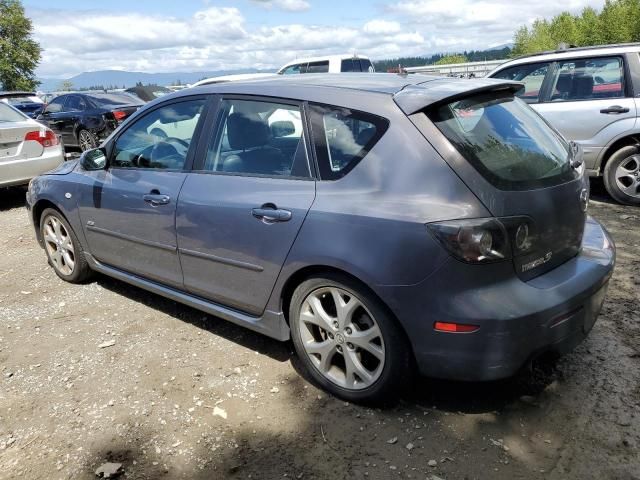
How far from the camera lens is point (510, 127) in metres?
2.93

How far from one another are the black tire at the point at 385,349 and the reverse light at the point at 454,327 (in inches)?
8.5

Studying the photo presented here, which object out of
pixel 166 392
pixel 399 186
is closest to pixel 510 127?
pixel 399 186

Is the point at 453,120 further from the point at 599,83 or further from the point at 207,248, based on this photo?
the point at 599,83

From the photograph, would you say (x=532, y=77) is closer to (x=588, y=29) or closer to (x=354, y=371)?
(x=354, y=371)

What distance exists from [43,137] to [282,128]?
6.42m

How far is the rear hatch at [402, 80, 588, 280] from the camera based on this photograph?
2.51 metres

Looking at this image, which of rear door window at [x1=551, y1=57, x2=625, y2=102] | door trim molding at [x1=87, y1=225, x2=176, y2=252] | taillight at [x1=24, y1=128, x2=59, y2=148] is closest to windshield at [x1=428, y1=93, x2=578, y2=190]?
door trim molding at [x1=87, y1=225, x2=176, y2=252]

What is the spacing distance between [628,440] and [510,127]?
63.1 inches

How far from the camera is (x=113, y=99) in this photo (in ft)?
44.0

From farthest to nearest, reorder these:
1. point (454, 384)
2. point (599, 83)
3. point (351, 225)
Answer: point (599, 83)
point (454, 384)
point (351, 225)

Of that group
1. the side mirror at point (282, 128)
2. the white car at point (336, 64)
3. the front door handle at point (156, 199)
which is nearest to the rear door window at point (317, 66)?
the white car at point (336, 64)

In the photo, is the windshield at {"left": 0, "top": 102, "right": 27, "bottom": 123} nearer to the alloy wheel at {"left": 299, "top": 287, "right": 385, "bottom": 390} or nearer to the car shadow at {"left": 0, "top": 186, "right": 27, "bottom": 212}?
the car shadow at {"left": 0, "top": 186, "right": 27, "bottom": 212}

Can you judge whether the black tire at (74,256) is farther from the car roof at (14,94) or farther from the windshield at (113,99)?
the car roof at (14,94)

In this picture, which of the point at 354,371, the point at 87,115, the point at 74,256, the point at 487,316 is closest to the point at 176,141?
the point at 74,256
